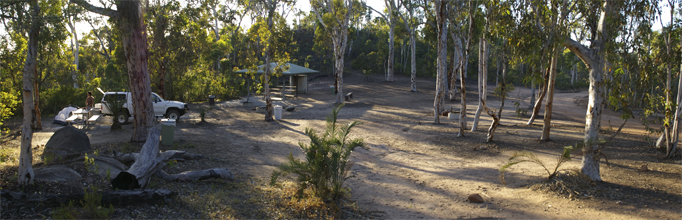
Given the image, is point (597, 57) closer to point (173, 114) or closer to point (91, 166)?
point (91, 166)

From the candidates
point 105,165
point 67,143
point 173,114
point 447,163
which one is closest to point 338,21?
point 173,114

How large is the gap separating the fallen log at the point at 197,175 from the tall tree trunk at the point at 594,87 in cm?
728

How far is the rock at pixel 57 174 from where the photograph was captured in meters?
6.23

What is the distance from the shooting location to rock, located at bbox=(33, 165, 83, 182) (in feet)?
20.4

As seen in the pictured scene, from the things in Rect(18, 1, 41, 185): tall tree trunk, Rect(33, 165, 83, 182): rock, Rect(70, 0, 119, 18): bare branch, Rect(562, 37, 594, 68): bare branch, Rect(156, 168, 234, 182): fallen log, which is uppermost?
Rect(70, 0, 119, 18): bare branch

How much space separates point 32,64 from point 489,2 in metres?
10.2

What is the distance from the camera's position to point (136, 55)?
10719 millimetres

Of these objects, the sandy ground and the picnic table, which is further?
the picnic table

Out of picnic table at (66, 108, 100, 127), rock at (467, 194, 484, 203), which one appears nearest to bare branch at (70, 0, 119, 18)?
picnic table at (66, 108, 100, 127)

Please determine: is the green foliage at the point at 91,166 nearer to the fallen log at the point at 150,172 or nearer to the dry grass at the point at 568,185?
the fallen log at the point at 150,172

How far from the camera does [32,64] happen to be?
607 centimetres

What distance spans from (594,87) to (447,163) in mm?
3993

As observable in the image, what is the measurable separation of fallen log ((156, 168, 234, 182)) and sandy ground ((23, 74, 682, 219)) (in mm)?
782

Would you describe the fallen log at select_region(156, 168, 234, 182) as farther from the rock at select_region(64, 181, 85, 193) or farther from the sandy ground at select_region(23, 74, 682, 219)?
the rock at select_region(64, 181, 85, 193)
